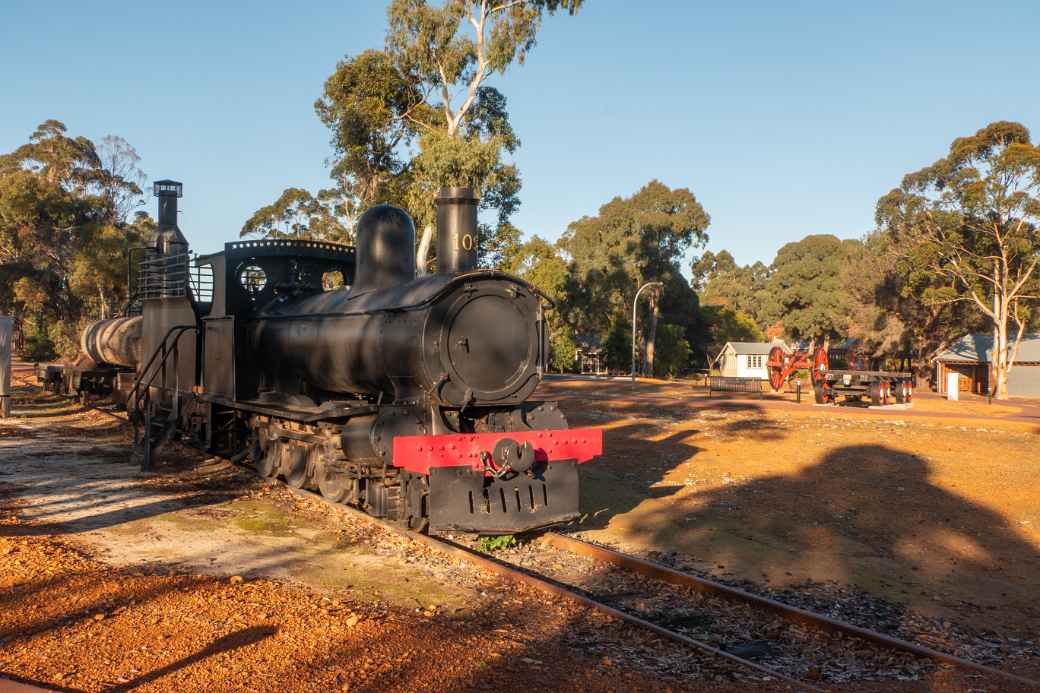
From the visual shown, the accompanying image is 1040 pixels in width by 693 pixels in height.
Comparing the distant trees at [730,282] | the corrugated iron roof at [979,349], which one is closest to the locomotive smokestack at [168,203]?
the corrugated iron roof at [979,349]

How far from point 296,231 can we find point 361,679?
53.2 meters

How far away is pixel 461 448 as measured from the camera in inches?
341

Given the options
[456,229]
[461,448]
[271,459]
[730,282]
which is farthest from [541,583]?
[730,282]

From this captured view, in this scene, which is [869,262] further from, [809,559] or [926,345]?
[809,559]

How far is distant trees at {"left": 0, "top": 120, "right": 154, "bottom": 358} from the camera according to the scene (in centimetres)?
4822

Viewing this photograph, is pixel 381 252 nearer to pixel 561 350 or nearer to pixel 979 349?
pixel 979 349

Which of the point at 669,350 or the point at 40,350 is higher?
the point at 40,350

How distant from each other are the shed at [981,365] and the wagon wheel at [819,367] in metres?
19.7

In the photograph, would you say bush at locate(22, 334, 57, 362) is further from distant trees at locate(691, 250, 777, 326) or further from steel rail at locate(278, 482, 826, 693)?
distant trees at locate(691, 250, 777, 326)

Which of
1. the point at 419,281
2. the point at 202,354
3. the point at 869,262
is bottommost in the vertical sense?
the point at 202,354

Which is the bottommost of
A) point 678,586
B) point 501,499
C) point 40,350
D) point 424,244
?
point 678,586

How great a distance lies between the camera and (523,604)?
7.29 meters

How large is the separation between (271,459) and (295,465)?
2.80 feet

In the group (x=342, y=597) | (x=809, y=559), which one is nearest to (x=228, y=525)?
(x=342, y=597)
